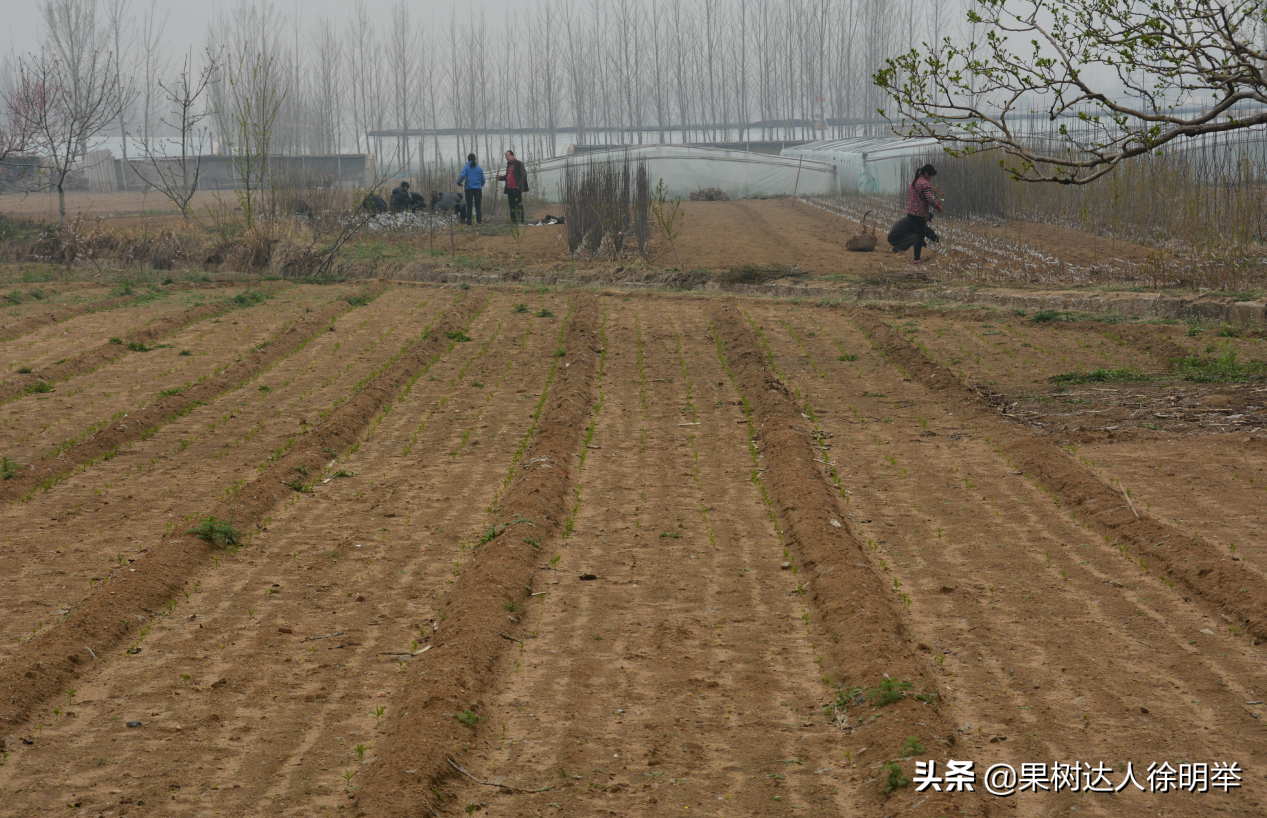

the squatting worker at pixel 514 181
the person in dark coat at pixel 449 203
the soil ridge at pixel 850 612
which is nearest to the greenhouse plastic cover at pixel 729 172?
the person in dark coat at pixel 449 203

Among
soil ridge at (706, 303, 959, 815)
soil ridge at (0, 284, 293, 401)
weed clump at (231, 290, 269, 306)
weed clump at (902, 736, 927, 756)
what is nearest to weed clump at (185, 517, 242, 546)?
soil ridge at (706, 303, 959, 815)

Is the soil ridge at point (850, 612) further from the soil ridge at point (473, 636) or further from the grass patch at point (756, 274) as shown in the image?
the grass patch at point (756, 274)

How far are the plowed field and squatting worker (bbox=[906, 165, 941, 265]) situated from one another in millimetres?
6133

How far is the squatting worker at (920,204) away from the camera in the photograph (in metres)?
14.9

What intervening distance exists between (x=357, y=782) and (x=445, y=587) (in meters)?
1.64

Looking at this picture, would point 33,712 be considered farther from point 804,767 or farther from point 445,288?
point 445,288

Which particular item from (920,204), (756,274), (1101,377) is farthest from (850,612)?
(920,204)

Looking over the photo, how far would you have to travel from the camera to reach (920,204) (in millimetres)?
15133

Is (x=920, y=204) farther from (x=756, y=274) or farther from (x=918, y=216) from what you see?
(x=756, y=274)

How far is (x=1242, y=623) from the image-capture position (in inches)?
166

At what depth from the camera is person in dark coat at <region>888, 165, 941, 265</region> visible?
14.9 meters

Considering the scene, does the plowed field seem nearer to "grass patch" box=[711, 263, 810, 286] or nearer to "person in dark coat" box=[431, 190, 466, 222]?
"grass patch" box=[711, 263, 810, 286]

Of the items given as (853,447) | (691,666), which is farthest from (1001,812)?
(853,447)

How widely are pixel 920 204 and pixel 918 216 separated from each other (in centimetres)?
21
